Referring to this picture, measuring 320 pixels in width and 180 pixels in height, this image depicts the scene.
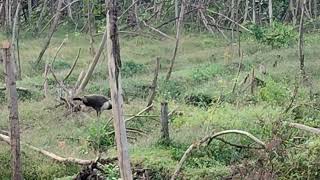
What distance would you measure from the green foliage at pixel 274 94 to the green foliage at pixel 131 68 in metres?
6.45

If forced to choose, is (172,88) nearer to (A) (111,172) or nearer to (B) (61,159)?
(B) (61,159)

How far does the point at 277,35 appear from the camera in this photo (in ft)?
69.9

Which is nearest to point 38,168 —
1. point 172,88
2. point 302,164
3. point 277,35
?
point 302,164

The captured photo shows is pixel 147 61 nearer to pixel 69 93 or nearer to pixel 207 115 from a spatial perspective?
pixel 69 93

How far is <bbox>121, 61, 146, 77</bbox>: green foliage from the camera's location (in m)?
18.4

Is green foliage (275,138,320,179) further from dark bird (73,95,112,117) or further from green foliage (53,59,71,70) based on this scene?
green foliage (53,59,71,70)

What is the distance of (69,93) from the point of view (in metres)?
13.2


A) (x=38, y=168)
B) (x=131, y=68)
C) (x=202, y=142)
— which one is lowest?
(x=38, y=168)

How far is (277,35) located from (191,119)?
10795mm

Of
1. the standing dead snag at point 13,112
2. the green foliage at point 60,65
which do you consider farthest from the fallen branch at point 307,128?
the green foliage at point 60,65

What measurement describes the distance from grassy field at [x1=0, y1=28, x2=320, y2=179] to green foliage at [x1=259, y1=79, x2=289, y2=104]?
2 centimetres

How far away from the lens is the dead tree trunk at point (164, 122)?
32.0 ft

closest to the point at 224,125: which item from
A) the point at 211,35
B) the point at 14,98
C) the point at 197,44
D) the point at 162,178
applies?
the point at 162,178

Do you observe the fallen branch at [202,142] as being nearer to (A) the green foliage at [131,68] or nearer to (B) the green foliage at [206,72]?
(B) the green foliage at [206,72]
